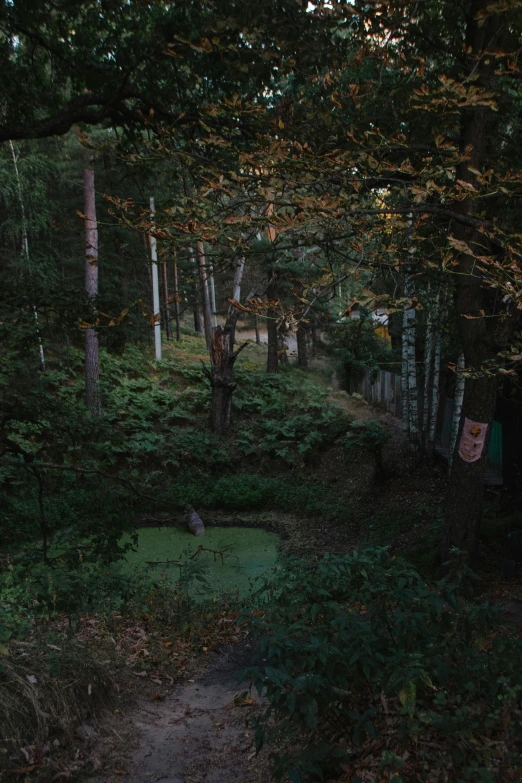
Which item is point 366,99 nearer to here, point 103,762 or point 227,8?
point 227,8

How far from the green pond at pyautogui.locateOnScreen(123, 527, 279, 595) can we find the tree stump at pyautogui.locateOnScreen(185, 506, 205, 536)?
0.13m

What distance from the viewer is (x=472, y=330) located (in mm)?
6348

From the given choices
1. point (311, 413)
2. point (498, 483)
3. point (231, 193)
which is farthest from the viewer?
point (311, 413)

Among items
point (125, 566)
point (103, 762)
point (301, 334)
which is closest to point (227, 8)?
point (103, 762)

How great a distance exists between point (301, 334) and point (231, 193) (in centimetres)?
2185

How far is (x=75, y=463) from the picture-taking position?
5750 millimetres

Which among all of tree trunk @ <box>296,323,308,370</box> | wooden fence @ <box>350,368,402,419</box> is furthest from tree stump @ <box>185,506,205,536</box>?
tree trunk @ <box>296,323,308,370</box>

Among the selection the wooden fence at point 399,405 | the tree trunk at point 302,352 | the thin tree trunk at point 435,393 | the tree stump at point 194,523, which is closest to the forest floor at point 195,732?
the thin tree trunk at point 435,393

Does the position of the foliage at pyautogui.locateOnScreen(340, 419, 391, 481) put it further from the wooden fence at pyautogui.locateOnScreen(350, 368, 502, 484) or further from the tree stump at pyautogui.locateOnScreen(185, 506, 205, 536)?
the tree stump at pyautogui.locateOnScreen(185, 506, 205, 536)

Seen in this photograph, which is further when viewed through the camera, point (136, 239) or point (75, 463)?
point (136, 239)

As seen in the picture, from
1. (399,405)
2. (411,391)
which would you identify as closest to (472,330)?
(411,391)

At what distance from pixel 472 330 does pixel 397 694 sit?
3.95m

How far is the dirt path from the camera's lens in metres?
3.93

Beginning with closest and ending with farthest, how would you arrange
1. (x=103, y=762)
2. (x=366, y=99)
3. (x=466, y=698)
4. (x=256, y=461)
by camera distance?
(x=466, y=698)
(x=103, y=762)
(x=366, y=99)
(x=256, y=461)
